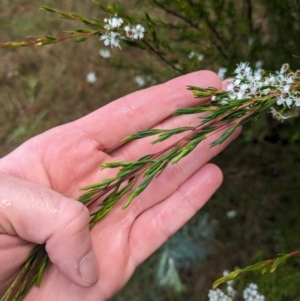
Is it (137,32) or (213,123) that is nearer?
(213,123)

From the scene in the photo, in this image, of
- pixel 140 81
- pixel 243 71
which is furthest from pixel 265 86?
pixel 140 81

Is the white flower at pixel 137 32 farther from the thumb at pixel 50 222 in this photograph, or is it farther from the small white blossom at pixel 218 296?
the small white blossom at pixel 218 296

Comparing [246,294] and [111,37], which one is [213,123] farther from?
[246,294]

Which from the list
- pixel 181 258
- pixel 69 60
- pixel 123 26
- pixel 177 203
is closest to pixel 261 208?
pixel 181 258

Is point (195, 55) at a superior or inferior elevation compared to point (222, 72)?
superior

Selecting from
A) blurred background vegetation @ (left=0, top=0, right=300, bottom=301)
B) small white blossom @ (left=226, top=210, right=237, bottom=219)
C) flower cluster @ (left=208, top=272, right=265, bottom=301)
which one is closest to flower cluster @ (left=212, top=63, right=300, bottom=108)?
blurred background vegetation @ (left=0, top=0, right=300, bottom=301)

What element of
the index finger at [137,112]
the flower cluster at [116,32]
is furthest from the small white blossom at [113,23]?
the index finger at [137,112]
